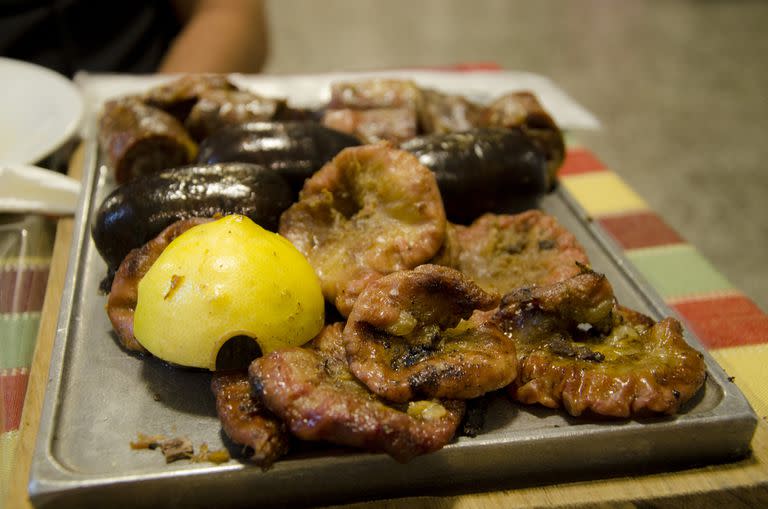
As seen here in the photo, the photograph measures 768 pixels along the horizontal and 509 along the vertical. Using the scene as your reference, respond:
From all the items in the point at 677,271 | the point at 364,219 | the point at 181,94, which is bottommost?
the point at 677,271

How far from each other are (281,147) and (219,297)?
2.77 feet

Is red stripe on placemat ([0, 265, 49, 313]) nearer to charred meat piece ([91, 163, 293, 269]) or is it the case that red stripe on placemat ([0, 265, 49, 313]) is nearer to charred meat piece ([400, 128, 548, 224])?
charred meat piece ([91, 163, 293, 269])

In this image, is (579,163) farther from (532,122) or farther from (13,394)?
(13,394)

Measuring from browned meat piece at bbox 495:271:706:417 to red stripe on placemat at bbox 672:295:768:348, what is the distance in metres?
0.48

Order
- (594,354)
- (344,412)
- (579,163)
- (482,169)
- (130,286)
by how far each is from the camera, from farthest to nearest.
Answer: (579,163)
(482,169)
(130,286)
(594,354)
(344,412)

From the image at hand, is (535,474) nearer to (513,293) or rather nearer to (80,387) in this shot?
(513,293)

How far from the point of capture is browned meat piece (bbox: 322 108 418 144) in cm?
256

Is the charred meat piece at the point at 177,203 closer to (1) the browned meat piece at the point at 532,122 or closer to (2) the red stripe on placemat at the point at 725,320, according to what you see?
(1) the browned meat piece at the point at 532,122

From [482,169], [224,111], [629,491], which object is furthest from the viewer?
[224,111]

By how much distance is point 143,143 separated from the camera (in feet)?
7.85

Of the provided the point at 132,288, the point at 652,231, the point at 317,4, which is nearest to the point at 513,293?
the point at 132,288

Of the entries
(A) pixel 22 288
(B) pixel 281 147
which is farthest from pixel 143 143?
(A) pixel 22 288

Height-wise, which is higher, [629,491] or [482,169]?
[482,169]

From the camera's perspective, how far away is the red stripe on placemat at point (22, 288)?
6.68 feet
